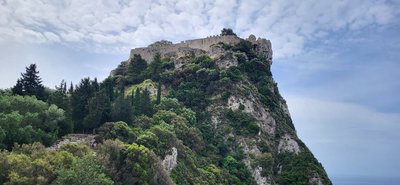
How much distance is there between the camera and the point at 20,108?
184 ft

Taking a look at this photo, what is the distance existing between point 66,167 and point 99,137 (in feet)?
41.0

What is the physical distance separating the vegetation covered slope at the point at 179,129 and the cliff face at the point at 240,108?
20cm

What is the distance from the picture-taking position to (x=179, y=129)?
71.1 meters

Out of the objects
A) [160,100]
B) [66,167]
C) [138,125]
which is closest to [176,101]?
[160,100]

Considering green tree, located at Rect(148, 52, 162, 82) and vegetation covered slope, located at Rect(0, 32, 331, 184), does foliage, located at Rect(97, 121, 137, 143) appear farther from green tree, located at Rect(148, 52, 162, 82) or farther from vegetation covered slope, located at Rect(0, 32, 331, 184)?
green tree, located at Rect(148, 52, 162, 82)

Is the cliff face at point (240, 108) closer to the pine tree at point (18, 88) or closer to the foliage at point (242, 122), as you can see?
the foliage at point (242, 122)

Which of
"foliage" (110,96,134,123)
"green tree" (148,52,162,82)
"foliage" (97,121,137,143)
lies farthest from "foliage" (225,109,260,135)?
"foliage" (97,121,137,143)

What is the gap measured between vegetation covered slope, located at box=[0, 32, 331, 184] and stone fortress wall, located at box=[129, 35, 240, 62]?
9.69 feet

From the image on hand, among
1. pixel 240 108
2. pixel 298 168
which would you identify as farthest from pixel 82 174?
pixel 298 168

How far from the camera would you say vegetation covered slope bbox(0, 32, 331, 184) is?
4553cm

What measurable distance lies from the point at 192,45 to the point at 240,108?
30.6 metres

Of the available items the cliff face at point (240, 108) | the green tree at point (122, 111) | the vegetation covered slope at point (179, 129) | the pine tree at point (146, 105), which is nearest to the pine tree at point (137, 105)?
the vegetation covered slope at point (179, 129)

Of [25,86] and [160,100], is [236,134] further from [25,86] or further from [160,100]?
[25,86]

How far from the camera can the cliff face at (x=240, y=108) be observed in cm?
8038
